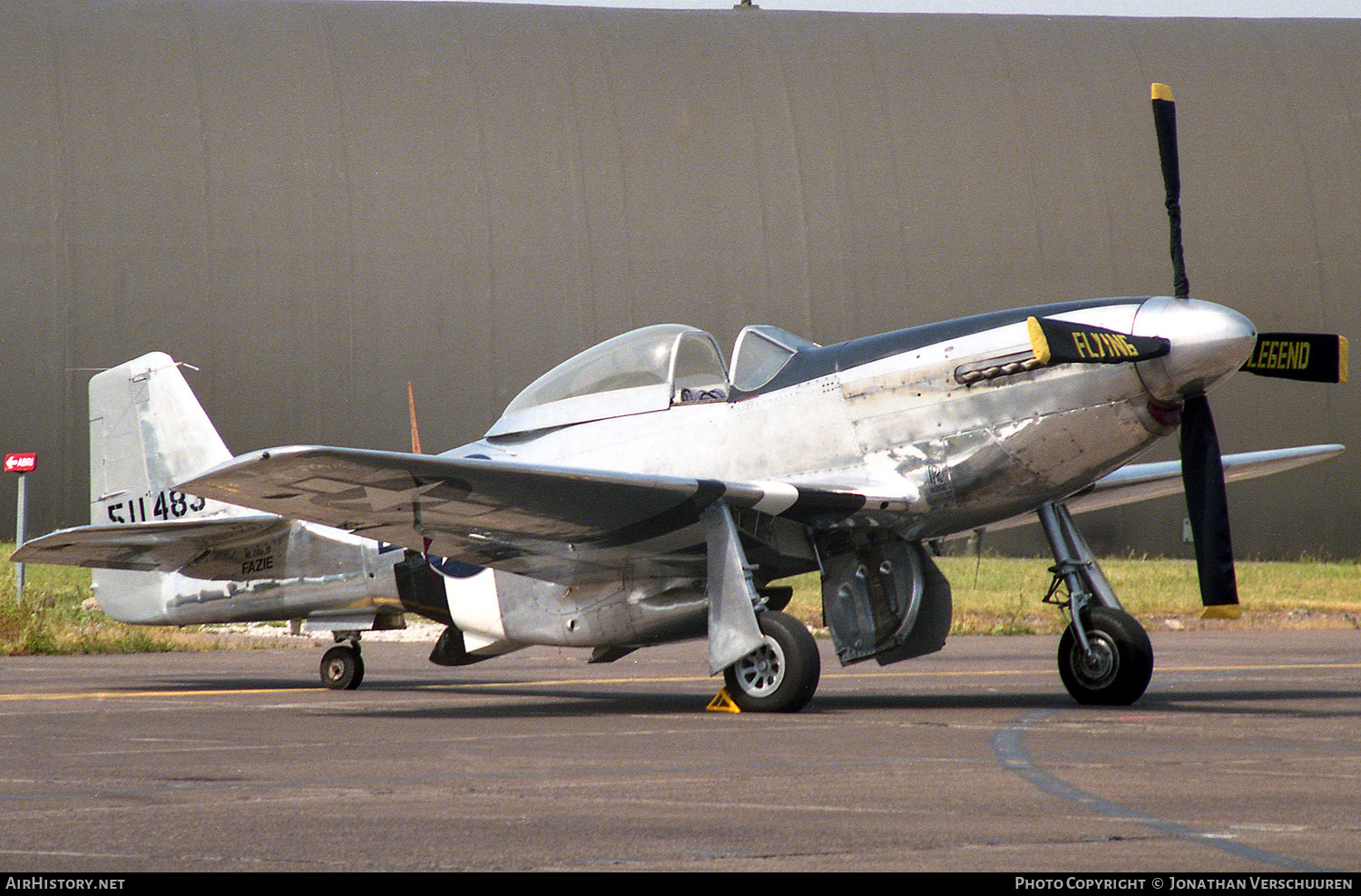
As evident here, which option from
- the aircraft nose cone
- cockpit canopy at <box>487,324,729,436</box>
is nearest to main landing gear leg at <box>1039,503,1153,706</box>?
the aircraft nose cone

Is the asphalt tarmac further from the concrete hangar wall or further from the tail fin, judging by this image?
the concrete hangar wall

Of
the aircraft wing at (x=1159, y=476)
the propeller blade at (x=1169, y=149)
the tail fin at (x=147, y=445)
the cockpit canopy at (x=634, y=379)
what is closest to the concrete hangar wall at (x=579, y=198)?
the tail fin at (x=147, y=445)

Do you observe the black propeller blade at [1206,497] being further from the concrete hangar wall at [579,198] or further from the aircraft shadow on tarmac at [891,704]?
the concrete hangar wall at [579,198]

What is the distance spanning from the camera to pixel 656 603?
986 cm

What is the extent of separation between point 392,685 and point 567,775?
714 cm

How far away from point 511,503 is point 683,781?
11.3 ft

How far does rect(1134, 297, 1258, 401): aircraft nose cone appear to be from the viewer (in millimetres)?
8414

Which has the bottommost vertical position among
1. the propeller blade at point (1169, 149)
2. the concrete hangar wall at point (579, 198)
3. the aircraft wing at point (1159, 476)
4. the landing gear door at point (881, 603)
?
the landing gear door at point (881, 603)

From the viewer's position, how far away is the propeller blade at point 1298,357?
9125 mm

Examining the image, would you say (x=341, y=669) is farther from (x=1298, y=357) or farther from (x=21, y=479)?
(x=21, y=479)

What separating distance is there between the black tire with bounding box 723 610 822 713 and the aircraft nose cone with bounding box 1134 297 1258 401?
2.64 meters

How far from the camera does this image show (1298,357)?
9164mm

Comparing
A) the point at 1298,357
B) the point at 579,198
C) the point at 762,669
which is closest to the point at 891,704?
the point at 762,669

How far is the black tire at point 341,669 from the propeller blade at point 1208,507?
676 cm
